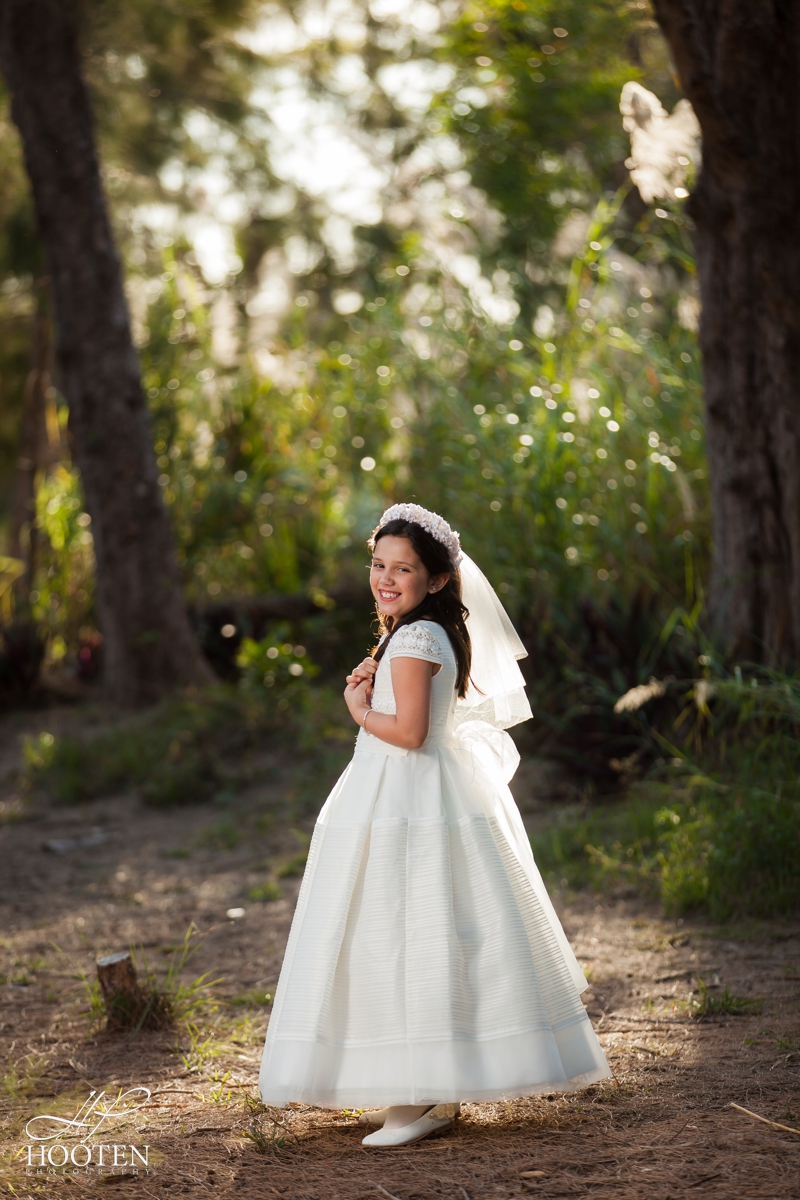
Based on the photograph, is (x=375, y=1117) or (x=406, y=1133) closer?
(x=406, y=1133)

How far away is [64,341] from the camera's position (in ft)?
25.3

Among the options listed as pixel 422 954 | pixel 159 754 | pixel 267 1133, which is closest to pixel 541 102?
pixel 159 754

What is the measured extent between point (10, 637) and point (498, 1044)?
6878 mm

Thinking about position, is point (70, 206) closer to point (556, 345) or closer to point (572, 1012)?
point (556, 345)

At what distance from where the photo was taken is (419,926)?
2.48 m

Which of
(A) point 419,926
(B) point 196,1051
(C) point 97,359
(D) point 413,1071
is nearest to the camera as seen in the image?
(D) point 413,1071

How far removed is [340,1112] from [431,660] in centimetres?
119

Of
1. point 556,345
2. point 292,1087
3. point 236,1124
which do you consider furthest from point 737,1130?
point 556,345

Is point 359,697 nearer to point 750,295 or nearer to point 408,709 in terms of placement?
point 408,709

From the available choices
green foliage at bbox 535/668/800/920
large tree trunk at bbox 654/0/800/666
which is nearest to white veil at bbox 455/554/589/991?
green foliage at bbox 535/668/800/920

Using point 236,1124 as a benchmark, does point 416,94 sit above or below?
above

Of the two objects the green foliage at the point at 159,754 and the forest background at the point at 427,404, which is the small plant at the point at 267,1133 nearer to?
the forest background at the point at 427,404

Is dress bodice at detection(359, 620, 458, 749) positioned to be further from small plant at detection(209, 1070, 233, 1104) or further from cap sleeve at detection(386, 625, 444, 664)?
small plant at detection(209, 1070, 233, 1104)

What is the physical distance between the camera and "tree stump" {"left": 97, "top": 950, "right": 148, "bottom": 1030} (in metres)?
3.24
